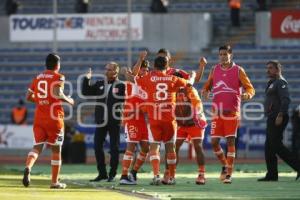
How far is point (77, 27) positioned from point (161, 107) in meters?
23.8

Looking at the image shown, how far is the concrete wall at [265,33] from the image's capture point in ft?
128

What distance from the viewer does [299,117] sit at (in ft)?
87.1

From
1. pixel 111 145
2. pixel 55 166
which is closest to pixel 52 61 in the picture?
pixel 55 166

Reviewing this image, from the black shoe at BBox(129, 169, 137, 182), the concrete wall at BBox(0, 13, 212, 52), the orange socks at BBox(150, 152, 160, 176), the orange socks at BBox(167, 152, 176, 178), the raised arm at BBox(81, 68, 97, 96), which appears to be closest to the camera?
the orange socks at BBox(150, 152, 160, 176)

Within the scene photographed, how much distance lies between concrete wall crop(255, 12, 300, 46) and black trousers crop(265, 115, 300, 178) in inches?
742

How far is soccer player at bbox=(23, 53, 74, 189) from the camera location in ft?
58.0

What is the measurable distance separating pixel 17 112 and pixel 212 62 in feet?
23.8

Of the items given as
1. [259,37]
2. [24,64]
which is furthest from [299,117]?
[24,64]

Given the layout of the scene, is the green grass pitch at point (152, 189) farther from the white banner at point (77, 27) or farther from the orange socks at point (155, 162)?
the white banner at point (77, 27)

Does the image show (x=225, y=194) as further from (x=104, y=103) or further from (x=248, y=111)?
(x=248, y=111)

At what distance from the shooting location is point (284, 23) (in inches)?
1527

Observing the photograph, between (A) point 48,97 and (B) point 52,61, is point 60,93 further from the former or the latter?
(B) point 52,61

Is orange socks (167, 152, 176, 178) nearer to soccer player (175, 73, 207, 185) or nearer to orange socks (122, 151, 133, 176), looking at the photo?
soccer player (175, 73, 207, 185)

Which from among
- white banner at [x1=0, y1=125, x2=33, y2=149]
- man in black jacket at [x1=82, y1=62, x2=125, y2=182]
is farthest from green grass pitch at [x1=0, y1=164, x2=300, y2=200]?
white banner at [x1=0, y1=125, x2=33, y2=149]
